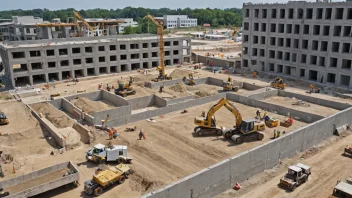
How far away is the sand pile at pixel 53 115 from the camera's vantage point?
1265 inches

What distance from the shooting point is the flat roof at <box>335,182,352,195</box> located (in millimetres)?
19536

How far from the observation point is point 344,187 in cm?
2002

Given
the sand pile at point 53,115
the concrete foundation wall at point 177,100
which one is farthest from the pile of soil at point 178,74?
the sand pile at point 53,115

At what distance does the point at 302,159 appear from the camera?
25594 mm

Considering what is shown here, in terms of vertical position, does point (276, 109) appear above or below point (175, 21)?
below

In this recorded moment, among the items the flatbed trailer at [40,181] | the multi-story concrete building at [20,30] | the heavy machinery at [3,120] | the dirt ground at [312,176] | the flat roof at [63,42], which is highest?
the multi-story concrete building at [20,30]

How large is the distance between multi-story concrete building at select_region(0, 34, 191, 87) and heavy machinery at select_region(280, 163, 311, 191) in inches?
1660

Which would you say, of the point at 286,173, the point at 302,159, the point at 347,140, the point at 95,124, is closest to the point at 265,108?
the point at 347,140

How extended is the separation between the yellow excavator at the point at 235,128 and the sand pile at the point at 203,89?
1405 centimetres

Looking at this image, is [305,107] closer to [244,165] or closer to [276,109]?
[276,109]

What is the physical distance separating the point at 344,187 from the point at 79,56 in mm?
45717

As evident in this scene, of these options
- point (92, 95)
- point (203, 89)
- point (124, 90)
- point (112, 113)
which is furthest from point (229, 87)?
point (92, 95)

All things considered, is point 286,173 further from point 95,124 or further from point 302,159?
point 95,124

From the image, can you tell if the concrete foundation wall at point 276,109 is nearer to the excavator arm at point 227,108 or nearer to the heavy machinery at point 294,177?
the excavator arm at point 227,108
